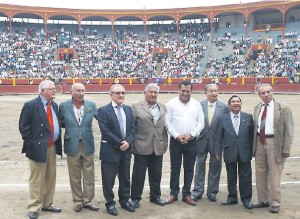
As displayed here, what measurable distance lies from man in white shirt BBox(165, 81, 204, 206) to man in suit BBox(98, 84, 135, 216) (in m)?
0.61

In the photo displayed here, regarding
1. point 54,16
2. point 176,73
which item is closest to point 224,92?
point 176,73

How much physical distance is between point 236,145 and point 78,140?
2156 millimetres

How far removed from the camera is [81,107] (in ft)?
15.8

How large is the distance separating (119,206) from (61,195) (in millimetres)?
1034

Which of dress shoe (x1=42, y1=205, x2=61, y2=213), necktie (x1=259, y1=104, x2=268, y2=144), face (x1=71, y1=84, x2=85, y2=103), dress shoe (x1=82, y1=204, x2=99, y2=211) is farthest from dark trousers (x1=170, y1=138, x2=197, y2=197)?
dress shoe (x1=42, y1=205, x2=61, y2=213)

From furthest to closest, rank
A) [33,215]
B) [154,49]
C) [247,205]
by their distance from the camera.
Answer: [154,49]
[247,205]
[33,215]

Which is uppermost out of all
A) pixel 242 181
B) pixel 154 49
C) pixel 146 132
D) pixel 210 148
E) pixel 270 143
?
pixel 154 49

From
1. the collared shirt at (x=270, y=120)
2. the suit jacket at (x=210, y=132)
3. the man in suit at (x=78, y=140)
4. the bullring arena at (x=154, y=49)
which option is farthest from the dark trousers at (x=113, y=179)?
the bullring arena at (x=154, y=49)

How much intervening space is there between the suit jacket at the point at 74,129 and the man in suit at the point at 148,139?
61 centimetres

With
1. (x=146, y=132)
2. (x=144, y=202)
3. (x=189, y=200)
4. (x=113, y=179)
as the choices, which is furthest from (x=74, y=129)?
(x=189, y=200)

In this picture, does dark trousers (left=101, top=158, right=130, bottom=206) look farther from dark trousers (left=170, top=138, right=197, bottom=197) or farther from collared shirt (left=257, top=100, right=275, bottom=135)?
collared shirt (left=257, top=100, right=275, bottom=135)

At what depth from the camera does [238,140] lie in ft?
16.3

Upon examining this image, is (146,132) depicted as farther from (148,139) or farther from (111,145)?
(111,145)

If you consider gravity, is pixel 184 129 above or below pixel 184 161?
above
